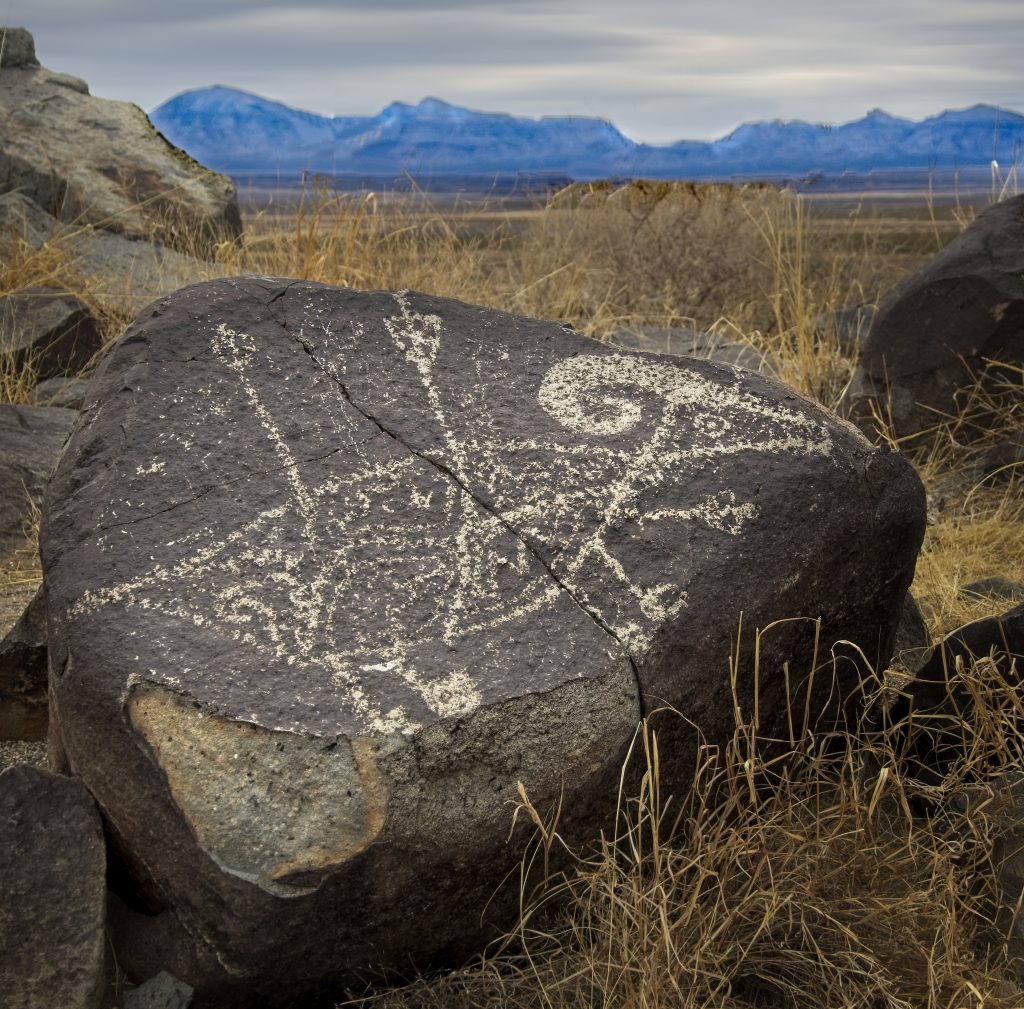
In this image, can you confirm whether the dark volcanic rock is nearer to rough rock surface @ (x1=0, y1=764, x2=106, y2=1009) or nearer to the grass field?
rough rock surface @ (x1=0, y1=764, x2=106, y2=1009)

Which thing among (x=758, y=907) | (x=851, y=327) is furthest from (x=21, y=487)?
(x=851, y=327)

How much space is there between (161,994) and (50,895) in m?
0.23

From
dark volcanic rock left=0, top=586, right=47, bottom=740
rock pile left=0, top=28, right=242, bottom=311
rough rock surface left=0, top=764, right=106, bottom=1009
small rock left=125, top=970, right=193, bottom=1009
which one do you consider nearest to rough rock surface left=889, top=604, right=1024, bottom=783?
small rock left=125, top=970, right=193, bottom=1009

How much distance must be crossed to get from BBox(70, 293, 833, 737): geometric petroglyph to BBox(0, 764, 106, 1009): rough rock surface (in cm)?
27

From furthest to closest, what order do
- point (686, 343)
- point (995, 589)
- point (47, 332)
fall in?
point (686, 343)
point (47, 332)
point (995, 589)

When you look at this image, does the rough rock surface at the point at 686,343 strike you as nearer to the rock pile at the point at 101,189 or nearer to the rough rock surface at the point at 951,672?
the rock pile at the point at 101,189

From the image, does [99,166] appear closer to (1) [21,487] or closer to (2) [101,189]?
(2) [101,189]

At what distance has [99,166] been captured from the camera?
24.4 ft

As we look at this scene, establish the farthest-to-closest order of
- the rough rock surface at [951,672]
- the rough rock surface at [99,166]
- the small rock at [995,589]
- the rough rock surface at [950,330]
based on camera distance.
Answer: the rough rock surface at [99,166], the rough rock surface at [950,330], the small rock at [995,589], the rough rock surface at [951,672]

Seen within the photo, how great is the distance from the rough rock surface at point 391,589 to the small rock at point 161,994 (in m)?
0.02

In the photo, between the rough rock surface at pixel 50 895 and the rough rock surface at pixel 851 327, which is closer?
the rough rock surface at pixel 50 895

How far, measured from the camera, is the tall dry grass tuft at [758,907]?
1.94m

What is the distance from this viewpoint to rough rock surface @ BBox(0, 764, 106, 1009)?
6.19 feet

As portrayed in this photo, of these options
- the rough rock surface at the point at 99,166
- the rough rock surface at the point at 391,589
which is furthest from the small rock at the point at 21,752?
the rough rock surface at the point at 99,166
